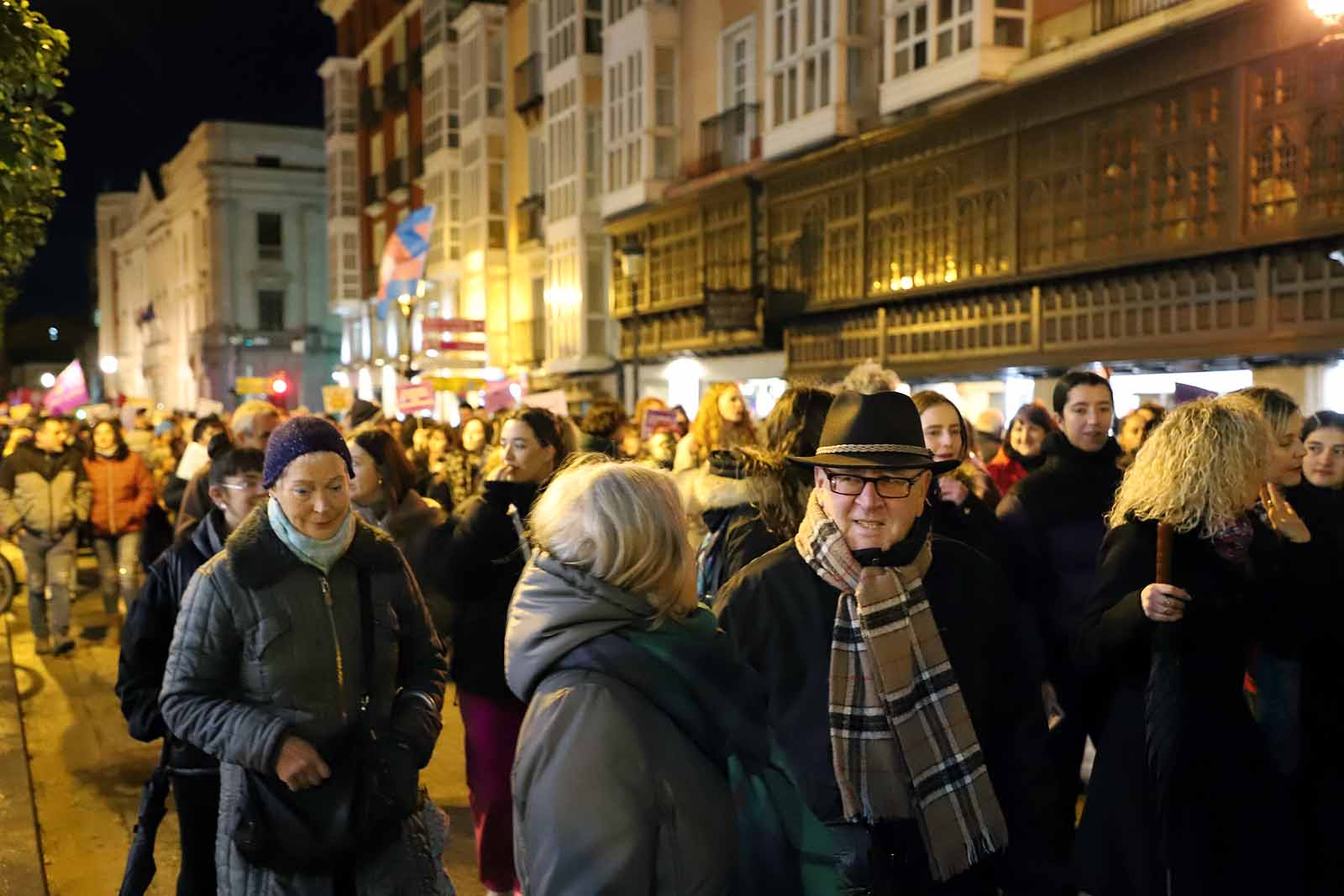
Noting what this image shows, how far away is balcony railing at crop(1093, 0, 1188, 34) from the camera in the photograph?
43.5 feet

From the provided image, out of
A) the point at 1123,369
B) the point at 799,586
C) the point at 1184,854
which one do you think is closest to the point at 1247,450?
the point at 1184,854

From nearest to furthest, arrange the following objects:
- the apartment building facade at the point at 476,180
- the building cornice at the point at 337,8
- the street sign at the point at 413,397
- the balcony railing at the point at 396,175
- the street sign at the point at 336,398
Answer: the street sign at the point at 413,397 < the street sign at the point at 336,398 < the apartment building facade at the point at 476,180 < the balcony railing at the point at 396,175 < the building cornice at the point at 337,8

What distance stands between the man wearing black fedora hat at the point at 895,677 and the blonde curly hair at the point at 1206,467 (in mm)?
848

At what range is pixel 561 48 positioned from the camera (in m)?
28.7

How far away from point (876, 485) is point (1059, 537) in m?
2.49

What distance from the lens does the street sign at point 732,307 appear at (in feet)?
68.2

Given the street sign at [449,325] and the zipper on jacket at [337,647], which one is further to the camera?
the street sign at [449,325]

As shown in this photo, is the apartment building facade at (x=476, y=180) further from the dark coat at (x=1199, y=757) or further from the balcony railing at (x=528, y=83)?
the dark coat at (x=1199, y=757)

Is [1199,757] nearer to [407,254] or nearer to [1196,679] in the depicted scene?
[1196,679]

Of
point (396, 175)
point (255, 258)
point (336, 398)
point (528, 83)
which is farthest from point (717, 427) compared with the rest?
point (255, 258)

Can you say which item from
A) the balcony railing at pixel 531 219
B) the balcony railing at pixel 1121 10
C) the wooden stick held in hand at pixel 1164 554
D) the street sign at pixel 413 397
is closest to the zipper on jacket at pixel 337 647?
the wooden stick held in hand at pixel 1164 554

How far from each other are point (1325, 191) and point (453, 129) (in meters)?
29.0

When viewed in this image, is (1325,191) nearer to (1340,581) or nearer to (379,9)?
(1340,581)

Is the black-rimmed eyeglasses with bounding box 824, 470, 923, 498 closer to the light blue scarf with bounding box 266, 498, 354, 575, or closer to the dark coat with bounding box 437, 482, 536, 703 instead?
the light blue scarf with bounding box 266, 498, 354, 575
